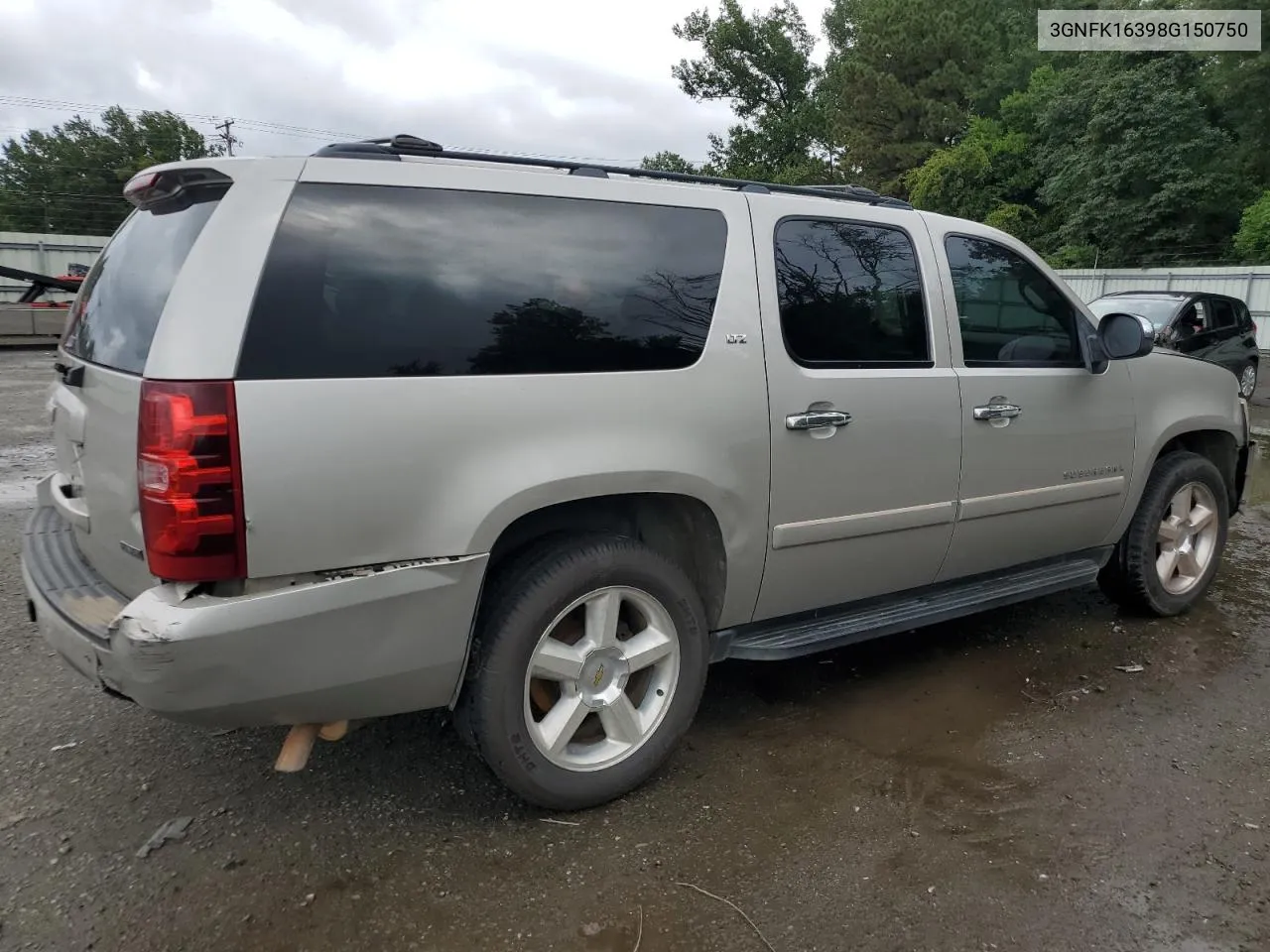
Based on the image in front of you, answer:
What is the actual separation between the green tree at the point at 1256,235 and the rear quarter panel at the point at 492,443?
96.8ft

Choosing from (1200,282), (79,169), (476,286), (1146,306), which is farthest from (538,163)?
(79,169)

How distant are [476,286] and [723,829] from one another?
1741mm

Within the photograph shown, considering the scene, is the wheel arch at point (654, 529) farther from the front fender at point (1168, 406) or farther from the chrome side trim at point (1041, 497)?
the front fender at point (1168, 406)

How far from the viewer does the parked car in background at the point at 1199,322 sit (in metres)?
11.8

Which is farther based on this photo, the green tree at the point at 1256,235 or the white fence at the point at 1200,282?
the green tree at the point at 1256,235

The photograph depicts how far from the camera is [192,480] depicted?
1993mm

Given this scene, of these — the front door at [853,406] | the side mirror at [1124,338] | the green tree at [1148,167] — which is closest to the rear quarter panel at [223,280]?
the front door at [853,406]

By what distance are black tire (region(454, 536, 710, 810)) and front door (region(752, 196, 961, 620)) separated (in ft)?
1.66

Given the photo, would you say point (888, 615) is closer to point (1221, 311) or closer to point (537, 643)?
point (537, 643)

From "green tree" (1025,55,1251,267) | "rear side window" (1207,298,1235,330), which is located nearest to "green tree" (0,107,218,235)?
"green tree" (1025,55,1251,267)

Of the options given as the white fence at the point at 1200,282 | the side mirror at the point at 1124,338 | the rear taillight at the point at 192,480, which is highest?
the white fence at the point at 1200,282

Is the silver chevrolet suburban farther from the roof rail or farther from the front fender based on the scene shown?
the front fender

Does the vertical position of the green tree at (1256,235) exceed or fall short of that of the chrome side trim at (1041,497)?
it exceeds it

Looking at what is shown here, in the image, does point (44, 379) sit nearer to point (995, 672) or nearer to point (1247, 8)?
point (995, 672)
